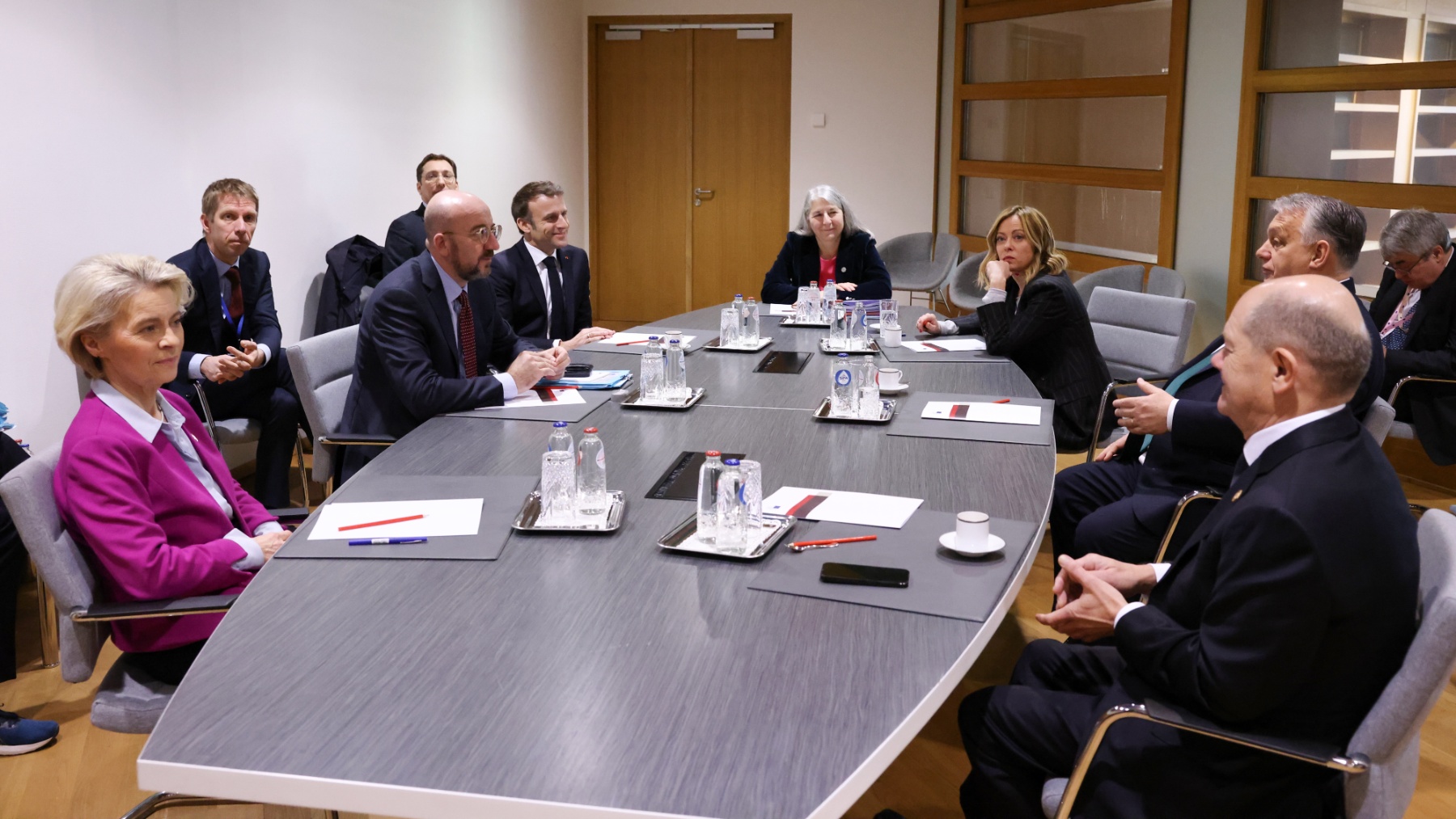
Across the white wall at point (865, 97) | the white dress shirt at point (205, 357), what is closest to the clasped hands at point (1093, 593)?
the white dress shirt at point (205, 357)

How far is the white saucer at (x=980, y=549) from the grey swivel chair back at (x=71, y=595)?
1.53 m

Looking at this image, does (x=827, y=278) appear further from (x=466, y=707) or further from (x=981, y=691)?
(x=466, y=707)

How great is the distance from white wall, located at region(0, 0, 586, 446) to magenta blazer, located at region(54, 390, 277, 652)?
7.54 ft

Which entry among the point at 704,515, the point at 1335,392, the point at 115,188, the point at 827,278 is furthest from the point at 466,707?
the point at 827,278

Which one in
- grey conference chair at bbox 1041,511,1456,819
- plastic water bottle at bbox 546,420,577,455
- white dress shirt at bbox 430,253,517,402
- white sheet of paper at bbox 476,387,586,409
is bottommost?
grey conference chair at bbox 1041,511,1456,819

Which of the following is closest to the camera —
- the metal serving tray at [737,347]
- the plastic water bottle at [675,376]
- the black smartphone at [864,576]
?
the black smartphone at [864,576]

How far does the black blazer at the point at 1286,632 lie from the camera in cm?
166

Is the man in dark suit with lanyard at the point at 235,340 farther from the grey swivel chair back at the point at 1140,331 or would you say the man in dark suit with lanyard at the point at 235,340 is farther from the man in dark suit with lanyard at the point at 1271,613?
the man in dark suit with lanyard at the point at 1271,613

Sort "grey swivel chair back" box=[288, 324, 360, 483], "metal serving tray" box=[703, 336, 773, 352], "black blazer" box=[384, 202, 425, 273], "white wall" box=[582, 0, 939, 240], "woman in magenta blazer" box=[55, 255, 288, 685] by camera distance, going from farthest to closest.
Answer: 1. "white wall" box=[582, 0, 939, 240]
2. "black blazer" box=[384, 202, 425, 273]
3. "metal serving tray" box=[703, 336, 773, 352]
4. "grey swivel chair back" box=[288, 324, 360, 483]
5. "woman in magenta blazer" box=[55, 255, 288, 685]

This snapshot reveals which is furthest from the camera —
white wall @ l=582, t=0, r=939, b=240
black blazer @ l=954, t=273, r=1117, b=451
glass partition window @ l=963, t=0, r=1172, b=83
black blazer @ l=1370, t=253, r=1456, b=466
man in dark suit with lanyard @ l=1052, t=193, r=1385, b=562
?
white wall @ l=582, t=0, r=939, b=240

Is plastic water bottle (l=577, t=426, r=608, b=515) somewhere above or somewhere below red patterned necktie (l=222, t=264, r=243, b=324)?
below

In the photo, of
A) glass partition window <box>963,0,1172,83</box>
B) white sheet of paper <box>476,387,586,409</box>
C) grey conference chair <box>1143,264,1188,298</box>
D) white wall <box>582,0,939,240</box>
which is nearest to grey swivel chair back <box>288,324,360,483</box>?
white sheet of paper <box>476,387,586,409</box>

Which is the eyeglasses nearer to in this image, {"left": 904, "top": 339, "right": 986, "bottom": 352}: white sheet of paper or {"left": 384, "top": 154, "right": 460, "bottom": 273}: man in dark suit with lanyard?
{"left": 904, "top": 339, "right": 986, "bottom": 352}: white sheet of paper

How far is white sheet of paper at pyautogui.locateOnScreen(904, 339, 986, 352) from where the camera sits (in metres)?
4.34
